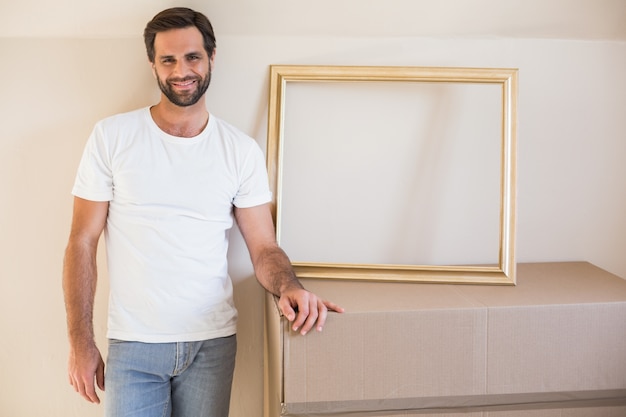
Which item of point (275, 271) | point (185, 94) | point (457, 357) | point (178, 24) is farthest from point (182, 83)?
point (457, 357)

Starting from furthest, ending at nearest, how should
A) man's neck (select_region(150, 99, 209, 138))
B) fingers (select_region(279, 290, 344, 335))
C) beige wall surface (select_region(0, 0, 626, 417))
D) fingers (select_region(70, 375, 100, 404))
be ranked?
beige wall surface (select_region(0, 0, 626, 417)) → man's neck (select_region(150, 99, 209, 138)) → fingers (select_region(70, 375, 100, 404)) → fingers (select_region(279, 290, 344, 335))

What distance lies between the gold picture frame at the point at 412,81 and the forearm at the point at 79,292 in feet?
1.65

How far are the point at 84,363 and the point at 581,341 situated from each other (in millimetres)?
1143

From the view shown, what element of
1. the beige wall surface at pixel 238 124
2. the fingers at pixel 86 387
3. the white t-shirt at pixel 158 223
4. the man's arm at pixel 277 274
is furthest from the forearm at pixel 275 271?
the fingers at pixel 86 387

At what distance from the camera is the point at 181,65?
4.82 ft

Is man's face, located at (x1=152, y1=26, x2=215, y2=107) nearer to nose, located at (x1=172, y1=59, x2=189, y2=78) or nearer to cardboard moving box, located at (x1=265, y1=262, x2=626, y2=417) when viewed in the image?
nose, located at (x1=172, y1=59, x2=189, y2=78)

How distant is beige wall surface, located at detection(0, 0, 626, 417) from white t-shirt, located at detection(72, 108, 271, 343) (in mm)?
245

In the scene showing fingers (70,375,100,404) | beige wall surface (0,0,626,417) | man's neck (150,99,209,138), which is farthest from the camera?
beige wall surface (0,0,626,417)

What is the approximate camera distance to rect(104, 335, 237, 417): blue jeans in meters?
1.41

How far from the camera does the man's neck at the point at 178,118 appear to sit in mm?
1519

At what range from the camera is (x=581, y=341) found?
1.39m

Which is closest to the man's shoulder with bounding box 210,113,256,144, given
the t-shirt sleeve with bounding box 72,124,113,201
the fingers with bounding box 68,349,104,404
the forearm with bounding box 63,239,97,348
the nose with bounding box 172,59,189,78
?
the nose with bounding box 172,59,189,78

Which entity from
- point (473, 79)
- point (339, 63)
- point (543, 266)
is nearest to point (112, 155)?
point (339, 63)

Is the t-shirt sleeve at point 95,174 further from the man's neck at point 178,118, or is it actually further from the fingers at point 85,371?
the fingers at point 85,371
